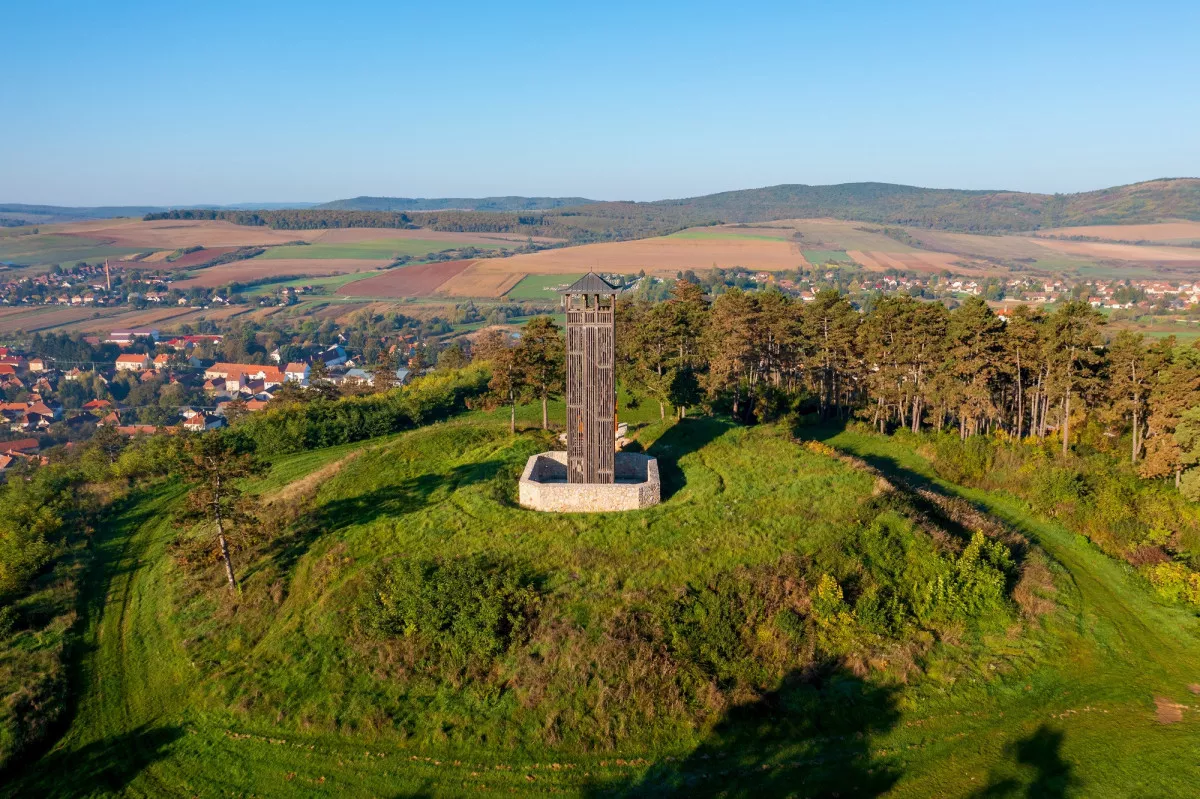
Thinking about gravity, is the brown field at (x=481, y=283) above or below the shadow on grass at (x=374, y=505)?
above

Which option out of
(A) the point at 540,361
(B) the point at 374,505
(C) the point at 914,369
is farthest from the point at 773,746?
(C) the point at 914,369

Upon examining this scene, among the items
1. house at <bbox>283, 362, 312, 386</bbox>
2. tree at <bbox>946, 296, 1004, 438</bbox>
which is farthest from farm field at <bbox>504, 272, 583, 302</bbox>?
tree at <bbox>946, 296, 1004, 438</bbox>

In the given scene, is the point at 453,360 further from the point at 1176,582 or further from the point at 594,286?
the point at 1176,582

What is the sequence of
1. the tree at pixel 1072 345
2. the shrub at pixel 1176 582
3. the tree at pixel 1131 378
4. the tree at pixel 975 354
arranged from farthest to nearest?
the tree at pixel 975 354
the tree at pixel 1072 345
the tree at pixel 1131 378
the shrub at pixel 1176 582

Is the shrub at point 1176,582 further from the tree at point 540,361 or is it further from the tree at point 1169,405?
the tree at point 540,361

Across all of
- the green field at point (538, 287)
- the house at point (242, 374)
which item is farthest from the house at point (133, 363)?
the green field at point (538, 287)

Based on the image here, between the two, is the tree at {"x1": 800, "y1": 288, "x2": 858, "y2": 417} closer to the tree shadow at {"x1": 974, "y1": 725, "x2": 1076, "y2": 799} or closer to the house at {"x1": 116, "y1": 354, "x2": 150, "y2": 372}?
the tree shadow at {"x1": 974, "y1": 725, "x2": 1076, "y2": 799}
